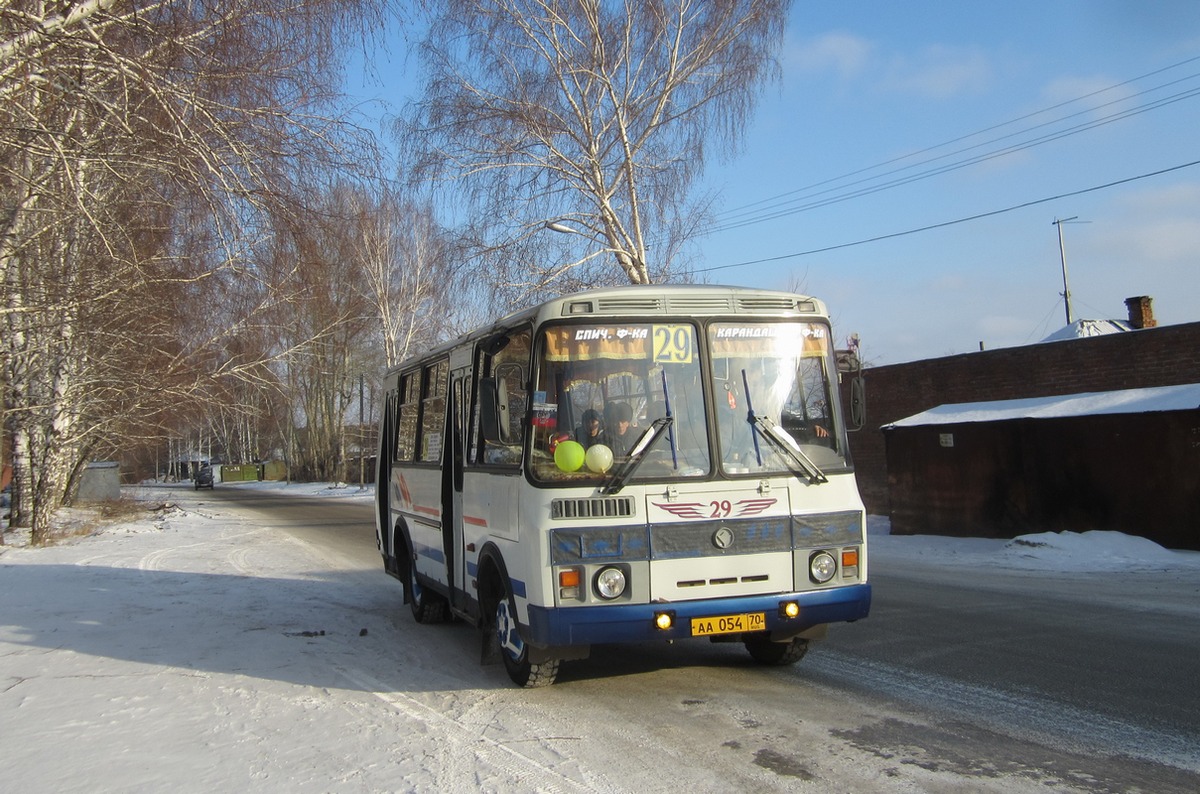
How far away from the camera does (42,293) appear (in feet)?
43.6

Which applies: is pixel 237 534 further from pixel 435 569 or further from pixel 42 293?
pixel 435 569

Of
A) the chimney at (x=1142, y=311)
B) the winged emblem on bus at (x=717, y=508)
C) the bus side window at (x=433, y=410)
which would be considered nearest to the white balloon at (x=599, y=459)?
the winged emblem on bus at (x=717, y=508)

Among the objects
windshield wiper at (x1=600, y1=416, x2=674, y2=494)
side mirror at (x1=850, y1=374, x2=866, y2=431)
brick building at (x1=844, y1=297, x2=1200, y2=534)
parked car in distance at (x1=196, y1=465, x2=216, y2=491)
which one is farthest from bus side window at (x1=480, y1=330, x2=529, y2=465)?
parked car in distance at (x1=196, y1=465, x2=216, y2=491)

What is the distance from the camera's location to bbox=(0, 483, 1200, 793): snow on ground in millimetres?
5242

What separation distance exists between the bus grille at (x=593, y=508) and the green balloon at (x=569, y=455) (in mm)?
220

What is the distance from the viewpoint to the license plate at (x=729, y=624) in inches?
249

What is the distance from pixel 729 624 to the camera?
6.38 m

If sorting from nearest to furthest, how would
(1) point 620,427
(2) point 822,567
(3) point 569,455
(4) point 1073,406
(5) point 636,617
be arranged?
(5) point 636,617, (3) point 569,455, (1) point 620,427, (2) point 822,567, (4) point 1073,406

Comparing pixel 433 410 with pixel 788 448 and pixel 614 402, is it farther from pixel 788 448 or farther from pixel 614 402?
pixel 788 448

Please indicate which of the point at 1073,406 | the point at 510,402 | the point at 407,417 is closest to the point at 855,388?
the point at 510,402

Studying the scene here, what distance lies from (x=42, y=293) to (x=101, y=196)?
316 centimetres

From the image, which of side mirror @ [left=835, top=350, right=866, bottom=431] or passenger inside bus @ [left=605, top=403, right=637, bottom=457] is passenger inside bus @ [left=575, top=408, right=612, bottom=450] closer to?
passenger inside bus @ [left=605, top=403, right=637, bottom=457]

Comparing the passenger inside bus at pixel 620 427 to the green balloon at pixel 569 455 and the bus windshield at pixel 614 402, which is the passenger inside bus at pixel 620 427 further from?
the green balloon at pixel 569 455

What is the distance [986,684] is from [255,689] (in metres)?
5.18
